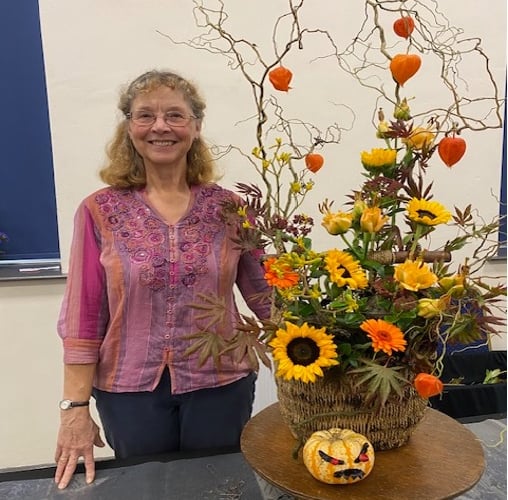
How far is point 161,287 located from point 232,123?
895 mm

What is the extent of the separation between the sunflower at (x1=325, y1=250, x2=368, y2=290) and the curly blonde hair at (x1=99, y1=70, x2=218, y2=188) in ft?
1.82

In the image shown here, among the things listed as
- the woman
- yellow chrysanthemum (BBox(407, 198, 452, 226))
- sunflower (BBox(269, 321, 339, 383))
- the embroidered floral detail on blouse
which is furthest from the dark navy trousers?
yellow chrysanthemum (BBox(407, 198, 452, 226))

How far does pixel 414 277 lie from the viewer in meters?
0.63

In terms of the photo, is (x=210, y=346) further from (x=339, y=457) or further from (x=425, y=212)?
(x=425, y=212)

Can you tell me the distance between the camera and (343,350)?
0.67m

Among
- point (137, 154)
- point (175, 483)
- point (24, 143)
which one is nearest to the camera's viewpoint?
point (175, 483)

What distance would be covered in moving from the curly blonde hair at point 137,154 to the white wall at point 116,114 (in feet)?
1.59

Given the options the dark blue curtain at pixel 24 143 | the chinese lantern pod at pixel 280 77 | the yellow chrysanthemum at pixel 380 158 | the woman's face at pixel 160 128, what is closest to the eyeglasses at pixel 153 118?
the woman's face at pixel 160 128

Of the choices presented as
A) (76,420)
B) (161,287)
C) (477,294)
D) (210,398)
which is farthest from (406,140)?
(76,420)

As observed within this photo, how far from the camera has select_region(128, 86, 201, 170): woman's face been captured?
1044mm

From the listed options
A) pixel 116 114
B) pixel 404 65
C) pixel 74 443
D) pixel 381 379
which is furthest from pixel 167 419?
pixel 116 114

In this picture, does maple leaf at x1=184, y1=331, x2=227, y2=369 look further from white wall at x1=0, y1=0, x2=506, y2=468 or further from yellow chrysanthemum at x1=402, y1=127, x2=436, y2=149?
white wall at x1=0, y1=0, x2=506, y2=468

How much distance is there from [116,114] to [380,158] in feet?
3.91

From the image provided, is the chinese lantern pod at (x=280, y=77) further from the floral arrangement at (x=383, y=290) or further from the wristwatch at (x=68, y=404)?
the wristwatch at (x=68, y=404)
